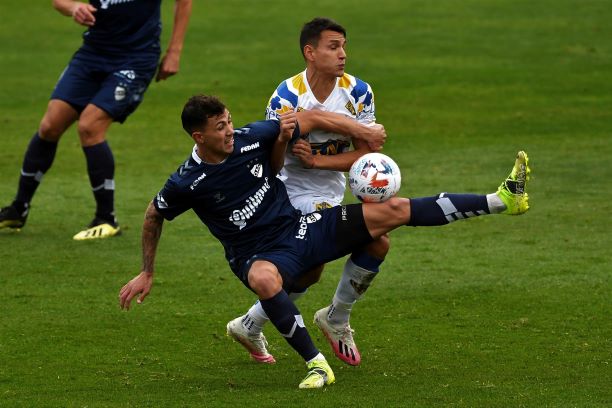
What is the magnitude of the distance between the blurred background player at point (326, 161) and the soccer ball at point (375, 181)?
29 cm

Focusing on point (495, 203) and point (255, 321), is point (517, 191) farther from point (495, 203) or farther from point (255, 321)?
point (255, 321)

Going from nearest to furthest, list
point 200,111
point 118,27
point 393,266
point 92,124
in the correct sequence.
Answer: point 200,111, point 393,266, point 92,124, point 118,27

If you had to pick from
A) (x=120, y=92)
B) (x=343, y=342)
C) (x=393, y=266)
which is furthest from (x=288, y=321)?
(x=120, y=92)

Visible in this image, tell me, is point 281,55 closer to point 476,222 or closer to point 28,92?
point 28,92

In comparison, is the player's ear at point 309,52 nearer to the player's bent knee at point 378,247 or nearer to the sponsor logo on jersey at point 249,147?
the sponsor logo on jersey at point 249,147

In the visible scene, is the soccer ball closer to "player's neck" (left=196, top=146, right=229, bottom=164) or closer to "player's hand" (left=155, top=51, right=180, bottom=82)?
"player's neck" (left=196, top=146, right=229, bottom=164)

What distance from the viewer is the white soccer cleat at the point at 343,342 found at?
7.21 meters

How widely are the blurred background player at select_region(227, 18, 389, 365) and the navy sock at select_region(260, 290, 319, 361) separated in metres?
0.54

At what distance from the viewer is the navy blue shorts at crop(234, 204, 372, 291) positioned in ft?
22.8

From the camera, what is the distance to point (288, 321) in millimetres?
6648

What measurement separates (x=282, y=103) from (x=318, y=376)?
1.74m

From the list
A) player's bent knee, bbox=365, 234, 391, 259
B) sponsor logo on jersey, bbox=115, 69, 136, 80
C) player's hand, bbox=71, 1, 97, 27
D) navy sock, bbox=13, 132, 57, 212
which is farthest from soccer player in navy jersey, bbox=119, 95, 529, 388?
navy sock, bbox=13, 132, 57, 212

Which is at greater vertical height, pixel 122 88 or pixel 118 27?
pixel 118 27

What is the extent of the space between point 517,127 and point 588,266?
23.3 ft
